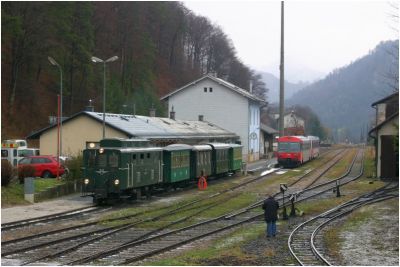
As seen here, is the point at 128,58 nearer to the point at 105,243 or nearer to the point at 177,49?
the point at 177,49

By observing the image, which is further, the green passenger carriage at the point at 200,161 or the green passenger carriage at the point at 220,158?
the green passenger carriage at the point at 220,158

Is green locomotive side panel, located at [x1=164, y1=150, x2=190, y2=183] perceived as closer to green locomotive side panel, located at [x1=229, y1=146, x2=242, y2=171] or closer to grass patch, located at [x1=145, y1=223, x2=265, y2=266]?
green locomotive side panel, located at [x1=229, y1=146, x2=242, y2=171]

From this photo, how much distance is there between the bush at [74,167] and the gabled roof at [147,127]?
5871mm

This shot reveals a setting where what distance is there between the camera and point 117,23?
76.0 m

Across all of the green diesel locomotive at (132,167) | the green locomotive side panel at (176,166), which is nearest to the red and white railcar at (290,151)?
the green diesel locomotive at (132,167)

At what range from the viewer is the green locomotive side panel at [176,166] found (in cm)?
3264

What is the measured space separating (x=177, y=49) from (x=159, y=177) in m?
71.1

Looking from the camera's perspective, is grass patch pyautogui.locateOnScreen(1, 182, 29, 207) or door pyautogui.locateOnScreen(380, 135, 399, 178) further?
door pyautogui.locateOnScreen(380, 135, 399, 178)

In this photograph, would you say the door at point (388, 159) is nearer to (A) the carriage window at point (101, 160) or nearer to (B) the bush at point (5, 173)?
(A) the carriage window at point (101, 160)

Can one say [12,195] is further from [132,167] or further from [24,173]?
[132,167]

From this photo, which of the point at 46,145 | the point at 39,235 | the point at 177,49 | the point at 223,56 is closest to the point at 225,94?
the point at 46,145

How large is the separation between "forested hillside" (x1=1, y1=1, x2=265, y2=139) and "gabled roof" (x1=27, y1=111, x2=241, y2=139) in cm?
938

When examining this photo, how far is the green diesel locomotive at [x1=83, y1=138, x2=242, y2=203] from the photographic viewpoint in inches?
1060

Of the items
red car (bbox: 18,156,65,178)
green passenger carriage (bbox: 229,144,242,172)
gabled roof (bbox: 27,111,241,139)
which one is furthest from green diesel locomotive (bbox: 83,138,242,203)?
green passenger carriage (bbox: 229,144,242,172)
